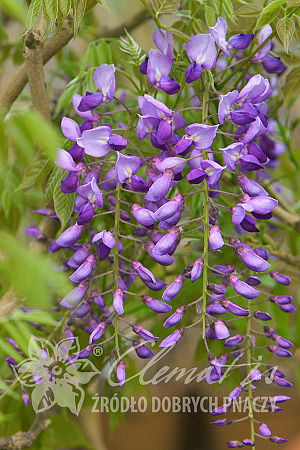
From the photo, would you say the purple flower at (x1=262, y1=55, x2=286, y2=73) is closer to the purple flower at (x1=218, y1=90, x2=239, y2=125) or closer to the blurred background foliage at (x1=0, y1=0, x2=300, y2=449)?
the blurred background foliage at (x1=0, y1=0, x2=300, y2=449)

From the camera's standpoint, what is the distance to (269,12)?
410mm

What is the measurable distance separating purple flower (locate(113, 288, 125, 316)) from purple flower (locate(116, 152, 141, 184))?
0.09 metres

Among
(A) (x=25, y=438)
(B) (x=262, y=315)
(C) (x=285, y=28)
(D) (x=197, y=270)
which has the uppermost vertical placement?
(C) (x=285, y=28)

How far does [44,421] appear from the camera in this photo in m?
0.63

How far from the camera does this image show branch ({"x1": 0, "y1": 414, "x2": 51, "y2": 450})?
59cm

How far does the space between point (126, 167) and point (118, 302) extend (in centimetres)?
11

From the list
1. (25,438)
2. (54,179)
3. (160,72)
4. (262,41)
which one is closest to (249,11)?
(262,41)

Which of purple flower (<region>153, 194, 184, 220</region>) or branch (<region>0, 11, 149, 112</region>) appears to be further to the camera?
branch (<region>0, 11, 149, 112</region>)

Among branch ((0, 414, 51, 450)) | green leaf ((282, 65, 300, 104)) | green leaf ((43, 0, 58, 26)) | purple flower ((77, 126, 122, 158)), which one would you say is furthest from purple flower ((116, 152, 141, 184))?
branch ((0, 414, 51, 450))

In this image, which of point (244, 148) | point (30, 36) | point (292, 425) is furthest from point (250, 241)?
point (292, 425)

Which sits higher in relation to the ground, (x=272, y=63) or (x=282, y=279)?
(x=272, y=63)

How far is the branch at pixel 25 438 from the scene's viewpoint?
593mm

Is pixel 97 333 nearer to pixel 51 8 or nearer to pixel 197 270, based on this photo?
pixel 197 270

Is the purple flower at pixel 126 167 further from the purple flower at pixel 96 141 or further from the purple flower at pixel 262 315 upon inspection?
the purple flower at pixel 262 315
